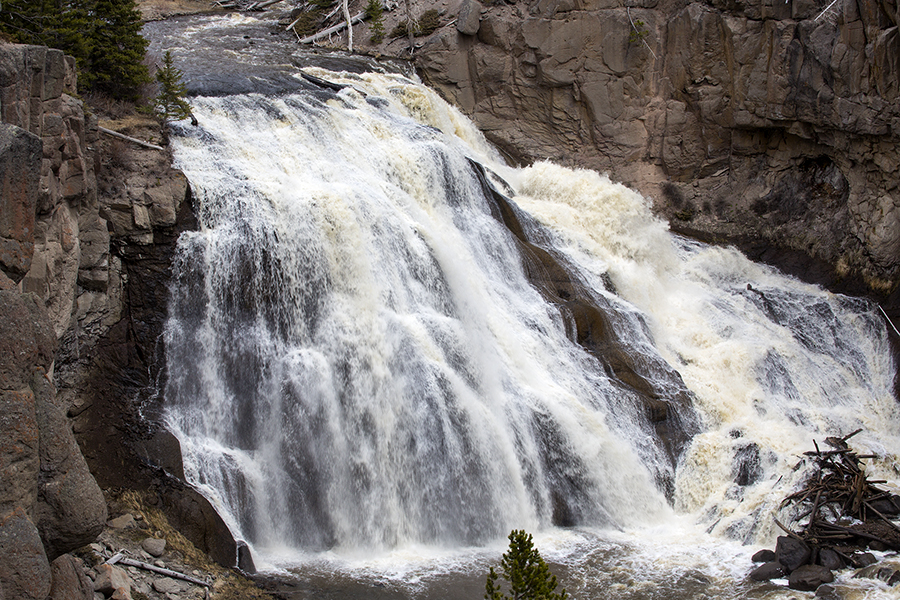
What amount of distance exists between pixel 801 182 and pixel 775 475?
12.7m

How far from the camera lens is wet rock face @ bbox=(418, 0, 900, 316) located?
2086cm

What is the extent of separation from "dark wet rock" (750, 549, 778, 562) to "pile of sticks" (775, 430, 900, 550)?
426 millimetres

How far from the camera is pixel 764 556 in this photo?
1159cm

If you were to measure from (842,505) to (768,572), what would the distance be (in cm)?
249

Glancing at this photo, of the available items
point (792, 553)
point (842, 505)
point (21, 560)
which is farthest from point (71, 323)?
point (842, 505)

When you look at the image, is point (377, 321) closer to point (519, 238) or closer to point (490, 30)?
point (519, 238)

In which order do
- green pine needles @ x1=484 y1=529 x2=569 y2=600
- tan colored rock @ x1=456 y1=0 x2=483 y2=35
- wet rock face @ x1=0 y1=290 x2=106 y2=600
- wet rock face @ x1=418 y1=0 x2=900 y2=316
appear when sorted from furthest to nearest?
tan colored rock @ x1=456 y1=0 x2=483 y2=35
wet rock face @ x1=418 y1=0 x2=900 y2=316
green pine needles @ x1=484 y1=529 x2=569 y2=600
wet rock face @ x1=0 y1=290 x2=106 y2=600

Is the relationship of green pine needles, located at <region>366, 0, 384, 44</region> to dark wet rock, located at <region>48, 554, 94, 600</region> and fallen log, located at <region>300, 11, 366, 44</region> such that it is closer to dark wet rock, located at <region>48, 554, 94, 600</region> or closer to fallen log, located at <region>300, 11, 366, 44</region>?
fallen log, located at <region>300, 11, 366, 44</region>

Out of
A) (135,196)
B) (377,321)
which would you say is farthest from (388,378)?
(135,196)

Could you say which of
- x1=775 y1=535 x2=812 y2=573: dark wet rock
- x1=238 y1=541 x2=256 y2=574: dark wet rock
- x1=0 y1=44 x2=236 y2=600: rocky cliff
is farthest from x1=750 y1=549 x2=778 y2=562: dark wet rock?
x1=0 y1=44 x2=236 y2=600: rocky cliff

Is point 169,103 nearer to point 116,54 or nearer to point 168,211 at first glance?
point 116,54

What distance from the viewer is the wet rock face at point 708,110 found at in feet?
68.4

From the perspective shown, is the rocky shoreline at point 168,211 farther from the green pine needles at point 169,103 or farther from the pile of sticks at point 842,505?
the pile of sticks at point 842,505

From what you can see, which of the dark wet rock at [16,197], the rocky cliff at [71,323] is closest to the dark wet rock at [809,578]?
the rocky cliff at [71,323]
